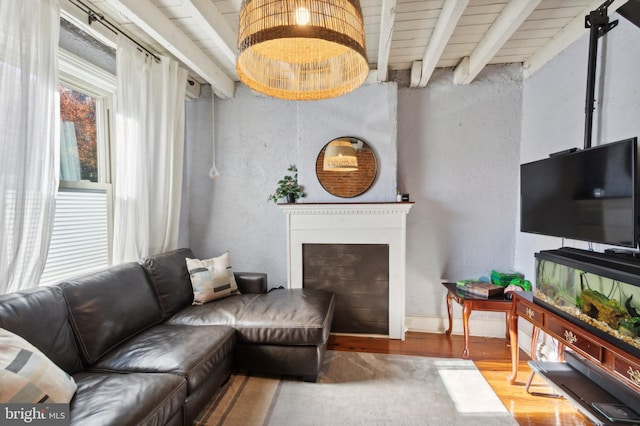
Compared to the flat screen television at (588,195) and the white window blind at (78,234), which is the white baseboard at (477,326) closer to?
the flat screen television at (588,195)

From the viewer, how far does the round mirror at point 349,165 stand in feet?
8.65

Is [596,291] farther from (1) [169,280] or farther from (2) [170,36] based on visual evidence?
(2) [170,36]

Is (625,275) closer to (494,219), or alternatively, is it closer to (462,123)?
(494,219)

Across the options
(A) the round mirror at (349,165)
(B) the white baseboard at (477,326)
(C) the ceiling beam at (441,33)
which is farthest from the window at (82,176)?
(B) the white baseboard at (477,326)

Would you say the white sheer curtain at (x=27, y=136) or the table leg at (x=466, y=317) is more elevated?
the white sheer curtain at (x=27, y=136)

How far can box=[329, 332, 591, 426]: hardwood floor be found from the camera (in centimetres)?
164

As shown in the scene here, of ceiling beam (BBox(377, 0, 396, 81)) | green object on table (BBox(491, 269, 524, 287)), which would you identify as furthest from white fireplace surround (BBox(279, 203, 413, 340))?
ceiling beam (BBox(377, 0, 396, 81))

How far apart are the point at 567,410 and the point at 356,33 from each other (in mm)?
2373

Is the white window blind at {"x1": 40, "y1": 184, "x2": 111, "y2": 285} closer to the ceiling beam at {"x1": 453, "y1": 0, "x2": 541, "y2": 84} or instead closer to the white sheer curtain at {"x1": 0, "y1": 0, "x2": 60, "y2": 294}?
the white sheer curtain at {"x1": 0, "y1": 0, "x2": 60, "y2": 294}

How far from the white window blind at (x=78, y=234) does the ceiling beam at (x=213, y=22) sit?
1.46 metres

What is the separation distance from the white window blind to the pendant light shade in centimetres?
191

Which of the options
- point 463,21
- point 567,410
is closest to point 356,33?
point 463,21

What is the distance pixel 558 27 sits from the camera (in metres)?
2.05

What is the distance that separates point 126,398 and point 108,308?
0.70 metres
